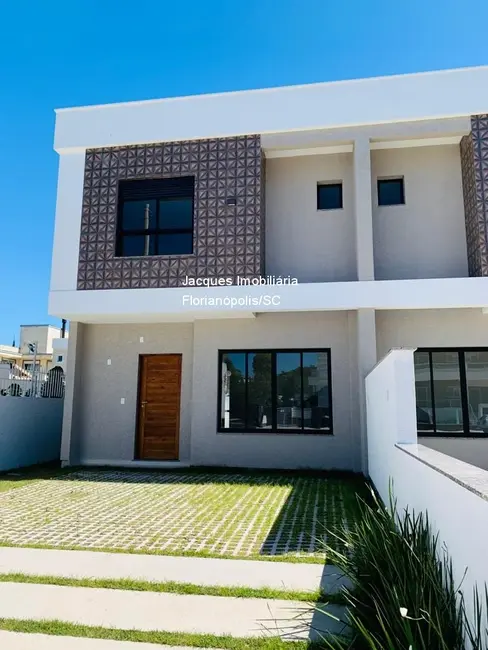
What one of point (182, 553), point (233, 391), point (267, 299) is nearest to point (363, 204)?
point (267, 299)

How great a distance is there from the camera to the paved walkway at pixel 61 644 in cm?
324

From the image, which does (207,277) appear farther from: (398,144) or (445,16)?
(445,16)

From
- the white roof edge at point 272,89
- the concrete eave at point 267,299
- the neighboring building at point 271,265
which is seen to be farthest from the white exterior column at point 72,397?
the white roof edge at point 272,89

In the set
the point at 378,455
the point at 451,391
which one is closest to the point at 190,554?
the point at 378,455

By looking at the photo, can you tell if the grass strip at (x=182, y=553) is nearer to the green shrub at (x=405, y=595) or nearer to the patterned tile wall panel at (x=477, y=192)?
the green shrub at (x=405, y=595)

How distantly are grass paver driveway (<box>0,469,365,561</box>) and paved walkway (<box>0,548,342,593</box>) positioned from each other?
0.26m

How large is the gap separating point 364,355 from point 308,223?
356 centimetres

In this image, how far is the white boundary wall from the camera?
2.49 m

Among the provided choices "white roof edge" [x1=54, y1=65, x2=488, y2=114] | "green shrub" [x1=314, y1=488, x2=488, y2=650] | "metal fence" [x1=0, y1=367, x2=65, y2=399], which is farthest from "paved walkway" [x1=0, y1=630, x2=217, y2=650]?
"white roof edge" [x1=54, y1=65, x2=488, y2=114]

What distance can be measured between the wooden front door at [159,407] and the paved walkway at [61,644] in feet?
27.7

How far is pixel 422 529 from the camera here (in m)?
3.79

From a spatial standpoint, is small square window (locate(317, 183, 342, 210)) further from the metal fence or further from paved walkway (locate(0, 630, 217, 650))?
paved walkway (locate(0, 630, 217, 650))

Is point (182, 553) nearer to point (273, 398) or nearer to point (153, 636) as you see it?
point (153, 636)

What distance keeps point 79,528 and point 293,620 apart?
3638 millimetres
